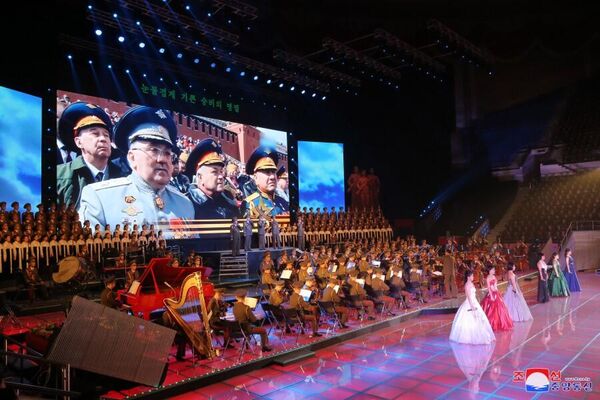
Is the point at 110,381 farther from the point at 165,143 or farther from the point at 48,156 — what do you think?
the point at 165,143

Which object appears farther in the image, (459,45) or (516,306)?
(459,45)

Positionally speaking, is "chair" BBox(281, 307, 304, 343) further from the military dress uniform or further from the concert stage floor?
the military dress uniform

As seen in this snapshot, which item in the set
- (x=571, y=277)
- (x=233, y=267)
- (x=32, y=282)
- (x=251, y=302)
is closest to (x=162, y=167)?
(x=233, y=267)

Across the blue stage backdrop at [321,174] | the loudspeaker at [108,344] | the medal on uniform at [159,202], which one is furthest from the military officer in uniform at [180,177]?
the loudspeaker at [108,344]

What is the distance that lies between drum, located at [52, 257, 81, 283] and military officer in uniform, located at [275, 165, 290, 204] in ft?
35.5

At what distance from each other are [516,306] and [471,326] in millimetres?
2526

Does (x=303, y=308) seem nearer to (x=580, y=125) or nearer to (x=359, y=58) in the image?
(x=359, y=58)

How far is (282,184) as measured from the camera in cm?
2045

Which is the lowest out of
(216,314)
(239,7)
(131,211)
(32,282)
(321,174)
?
(216,314)

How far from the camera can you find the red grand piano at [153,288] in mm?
7711

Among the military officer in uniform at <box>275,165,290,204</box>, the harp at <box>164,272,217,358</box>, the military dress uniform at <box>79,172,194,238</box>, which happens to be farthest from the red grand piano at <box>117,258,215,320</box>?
the military officer in uniform at <box>275,165,290,204</box>

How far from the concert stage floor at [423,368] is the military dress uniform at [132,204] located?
8631 millimetres

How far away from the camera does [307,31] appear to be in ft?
53.7

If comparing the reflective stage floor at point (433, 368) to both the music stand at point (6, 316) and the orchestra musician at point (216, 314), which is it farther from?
the music stand at point (6, 316)
